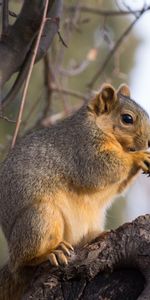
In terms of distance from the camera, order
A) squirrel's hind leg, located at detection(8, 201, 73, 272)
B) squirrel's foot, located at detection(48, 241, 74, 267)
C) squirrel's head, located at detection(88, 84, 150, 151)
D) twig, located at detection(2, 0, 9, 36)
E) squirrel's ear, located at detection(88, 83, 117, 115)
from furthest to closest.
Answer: squirrel's ear, located at detection(88, 83, 117, 115) < squirrel's head, located at detection(88, 84, 150, 151) < twig, located at detection(2, 0, 9, 36) < squirrel's hind leg, located at detection(8, 201, 73, 272) < squirrel's foot, located at detection(48, 241, 74, 267)

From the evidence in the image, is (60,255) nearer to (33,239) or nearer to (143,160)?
(33,239)

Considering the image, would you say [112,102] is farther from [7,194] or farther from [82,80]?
[82,80]

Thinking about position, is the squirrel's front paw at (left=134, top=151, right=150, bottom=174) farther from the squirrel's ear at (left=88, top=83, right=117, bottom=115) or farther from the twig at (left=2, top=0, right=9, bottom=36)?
the twig at (left=2, top=0, right=9, bottom=36)

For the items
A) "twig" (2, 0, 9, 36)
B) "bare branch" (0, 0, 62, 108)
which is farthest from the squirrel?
"twig" (2, 0, 9, 36)

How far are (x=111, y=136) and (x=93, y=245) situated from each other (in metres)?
0.94

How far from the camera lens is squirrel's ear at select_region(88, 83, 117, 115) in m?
4.36

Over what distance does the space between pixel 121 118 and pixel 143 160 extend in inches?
13.0

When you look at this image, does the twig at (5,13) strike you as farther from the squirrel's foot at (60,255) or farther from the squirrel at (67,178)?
the squirrel's foot at (60,255)

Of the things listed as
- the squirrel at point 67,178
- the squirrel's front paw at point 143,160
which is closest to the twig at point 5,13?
the squirrel at point 67,178

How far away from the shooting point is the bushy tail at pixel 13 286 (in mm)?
3701

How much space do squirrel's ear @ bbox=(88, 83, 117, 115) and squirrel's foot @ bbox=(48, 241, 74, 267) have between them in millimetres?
949

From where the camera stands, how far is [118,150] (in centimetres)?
423

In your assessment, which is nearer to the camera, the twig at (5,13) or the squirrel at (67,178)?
the squirrel at (67,178)

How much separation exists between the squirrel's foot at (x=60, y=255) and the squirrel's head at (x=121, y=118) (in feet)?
2.60
